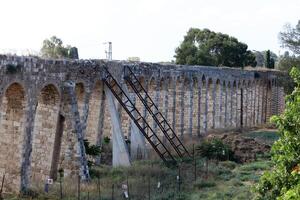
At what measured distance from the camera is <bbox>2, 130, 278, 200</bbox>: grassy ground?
1691 centimetres

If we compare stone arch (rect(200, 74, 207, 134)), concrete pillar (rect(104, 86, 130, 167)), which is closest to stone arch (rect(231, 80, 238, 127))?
stone arch (rect(200, 74, 207, 134))

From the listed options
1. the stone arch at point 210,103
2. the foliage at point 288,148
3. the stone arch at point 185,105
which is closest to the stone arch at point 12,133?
the foliage at point 288,148

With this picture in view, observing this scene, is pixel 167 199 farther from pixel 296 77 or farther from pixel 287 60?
pixel 287 60

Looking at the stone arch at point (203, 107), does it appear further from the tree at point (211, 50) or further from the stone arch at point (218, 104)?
the tree at point (211, 50)

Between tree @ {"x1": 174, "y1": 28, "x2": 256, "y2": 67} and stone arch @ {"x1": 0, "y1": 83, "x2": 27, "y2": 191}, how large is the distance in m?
36.6

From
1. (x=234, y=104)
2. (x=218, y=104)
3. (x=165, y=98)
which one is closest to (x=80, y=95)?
(x=165, y=98)

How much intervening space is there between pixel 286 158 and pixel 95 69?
13128mm

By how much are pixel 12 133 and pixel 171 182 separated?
5842 millimetres

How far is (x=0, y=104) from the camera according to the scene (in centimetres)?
1602

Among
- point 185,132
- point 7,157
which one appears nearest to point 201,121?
point 185,132

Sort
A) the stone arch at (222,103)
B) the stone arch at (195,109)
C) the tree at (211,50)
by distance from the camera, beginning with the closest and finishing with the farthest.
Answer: the stone arch at (195,109), the stone arch at (222,103), the tree at (211,50)

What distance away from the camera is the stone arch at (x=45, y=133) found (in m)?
19.4

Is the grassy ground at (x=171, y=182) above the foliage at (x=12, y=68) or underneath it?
underneath

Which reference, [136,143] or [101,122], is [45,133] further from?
[136,143]
